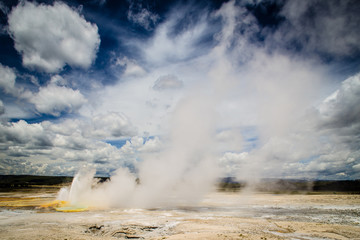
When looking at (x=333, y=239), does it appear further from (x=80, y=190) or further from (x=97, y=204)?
(x=80, y=190)

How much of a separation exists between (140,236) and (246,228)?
836 cm

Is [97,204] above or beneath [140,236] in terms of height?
above

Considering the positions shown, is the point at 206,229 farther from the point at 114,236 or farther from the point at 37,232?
the point at 37,232

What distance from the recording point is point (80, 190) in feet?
112

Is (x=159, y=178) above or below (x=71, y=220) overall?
above

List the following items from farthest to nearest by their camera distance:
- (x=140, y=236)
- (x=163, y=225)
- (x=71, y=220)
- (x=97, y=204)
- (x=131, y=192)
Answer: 1. (x=131, y=192)
2. (x=97, y=204)
3. (x=71, y=220)
4. (x=163, y=225)
5. (x=140, y=236)

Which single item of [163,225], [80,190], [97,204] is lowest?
[163,225]

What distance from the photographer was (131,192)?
3309cm

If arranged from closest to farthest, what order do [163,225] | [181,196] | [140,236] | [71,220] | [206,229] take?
[140,236], [206,229], [163,225], [71,220], [181,196]

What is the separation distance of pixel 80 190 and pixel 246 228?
2983 centimetres

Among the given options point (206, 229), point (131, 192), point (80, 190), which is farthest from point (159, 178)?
point (206, 229)

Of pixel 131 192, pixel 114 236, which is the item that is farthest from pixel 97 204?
pixel 114 236

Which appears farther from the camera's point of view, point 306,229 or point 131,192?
point 131,192

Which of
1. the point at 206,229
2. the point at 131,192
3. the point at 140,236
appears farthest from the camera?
the point at 131,192
